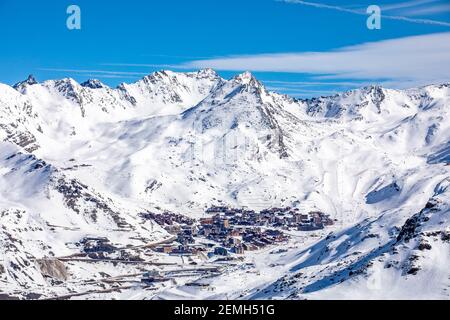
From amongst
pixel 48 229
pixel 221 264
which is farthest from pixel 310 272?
pixel 48 229

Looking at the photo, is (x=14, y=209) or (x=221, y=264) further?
(x=14, y=209)

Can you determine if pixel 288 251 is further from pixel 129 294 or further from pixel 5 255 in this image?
pixel 5 255

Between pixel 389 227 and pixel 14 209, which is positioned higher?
pixel 14 209

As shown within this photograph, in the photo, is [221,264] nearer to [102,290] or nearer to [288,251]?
[288,251]
